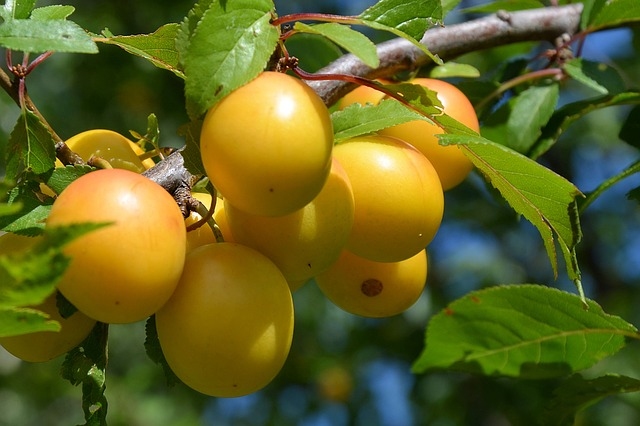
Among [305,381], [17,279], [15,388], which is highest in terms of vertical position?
[17,279]

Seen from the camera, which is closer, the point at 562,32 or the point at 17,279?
the point at 17,279

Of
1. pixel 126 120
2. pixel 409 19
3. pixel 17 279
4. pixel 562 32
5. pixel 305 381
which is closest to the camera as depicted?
pixel 17 279

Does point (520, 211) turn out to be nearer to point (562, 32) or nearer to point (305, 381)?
point (562, 32)

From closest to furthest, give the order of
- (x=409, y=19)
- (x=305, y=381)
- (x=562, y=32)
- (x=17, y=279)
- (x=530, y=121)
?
1. (x=17, y=279)
2. (x=409, y=19)
3. (x=530, y=121)
4. (x=562, y=32)
5. (x=305, y=381)

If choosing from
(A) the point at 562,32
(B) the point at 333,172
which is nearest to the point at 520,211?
(B) the point at 333,172

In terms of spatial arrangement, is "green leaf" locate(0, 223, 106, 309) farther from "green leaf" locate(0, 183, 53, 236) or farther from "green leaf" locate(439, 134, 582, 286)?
"green leaf" locate(439, 134, 582, 286)

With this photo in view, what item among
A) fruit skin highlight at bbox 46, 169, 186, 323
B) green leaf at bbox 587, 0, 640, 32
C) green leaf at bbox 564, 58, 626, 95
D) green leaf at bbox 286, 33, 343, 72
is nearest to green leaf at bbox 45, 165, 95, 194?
fruit skin highlight at bbox 46, 169, 186, 323

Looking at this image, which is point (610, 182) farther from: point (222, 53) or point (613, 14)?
point (222, 53)

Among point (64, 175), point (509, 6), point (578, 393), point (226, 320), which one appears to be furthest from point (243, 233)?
point (509, 6)

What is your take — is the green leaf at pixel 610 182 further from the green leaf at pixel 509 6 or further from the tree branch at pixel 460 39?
the green leaf at pixel 509 6
